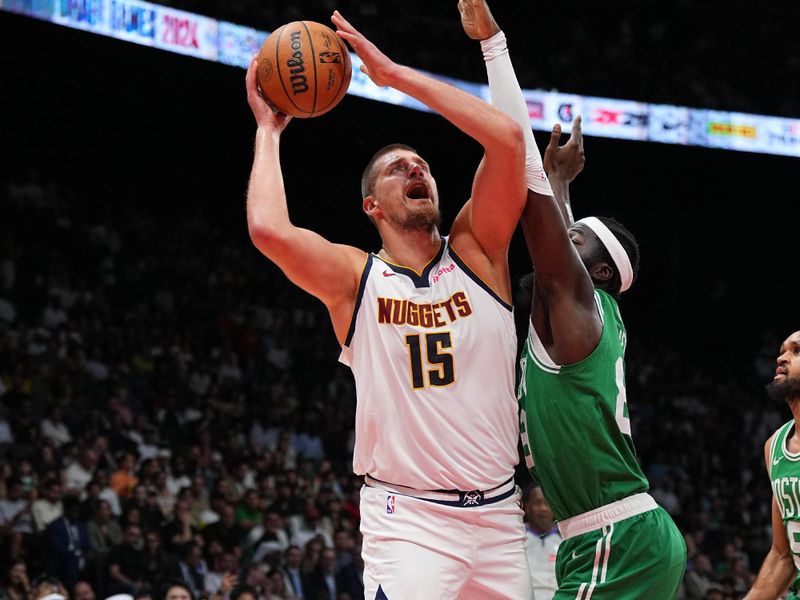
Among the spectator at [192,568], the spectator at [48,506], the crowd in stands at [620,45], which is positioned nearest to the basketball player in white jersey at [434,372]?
the spectator at [192,568]

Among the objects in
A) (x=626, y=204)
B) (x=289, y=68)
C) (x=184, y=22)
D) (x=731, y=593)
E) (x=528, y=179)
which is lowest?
(x=731, y=593)

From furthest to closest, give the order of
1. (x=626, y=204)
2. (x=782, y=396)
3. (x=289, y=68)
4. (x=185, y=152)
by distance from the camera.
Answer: (x=626, y=204) < (x=185, y=152) < (x=782, y=396) < (x=289, y=68)

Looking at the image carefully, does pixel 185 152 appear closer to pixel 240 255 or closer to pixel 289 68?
pixel 240 255

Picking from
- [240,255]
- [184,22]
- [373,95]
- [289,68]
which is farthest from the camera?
[240,255]

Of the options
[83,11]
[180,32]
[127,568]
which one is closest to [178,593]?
[127,568]

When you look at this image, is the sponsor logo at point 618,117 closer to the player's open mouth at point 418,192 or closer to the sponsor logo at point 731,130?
the sponsor logo at point 731,130

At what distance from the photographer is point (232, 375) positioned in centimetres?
1399

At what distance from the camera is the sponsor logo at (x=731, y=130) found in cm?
1739

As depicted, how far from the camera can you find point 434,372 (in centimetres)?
360

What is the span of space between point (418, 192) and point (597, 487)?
118 centimetres

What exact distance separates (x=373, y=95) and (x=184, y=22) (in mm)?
2732

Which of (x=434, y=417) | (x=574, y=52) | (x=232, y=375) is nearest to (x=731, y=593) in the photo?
(x=232, y=375)

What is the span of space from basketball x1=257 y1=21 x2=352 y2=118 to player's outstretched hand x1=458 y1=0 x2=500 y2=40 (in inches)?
18.4

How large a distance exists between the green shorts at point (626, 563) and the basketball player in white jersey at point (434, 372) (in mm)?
188
